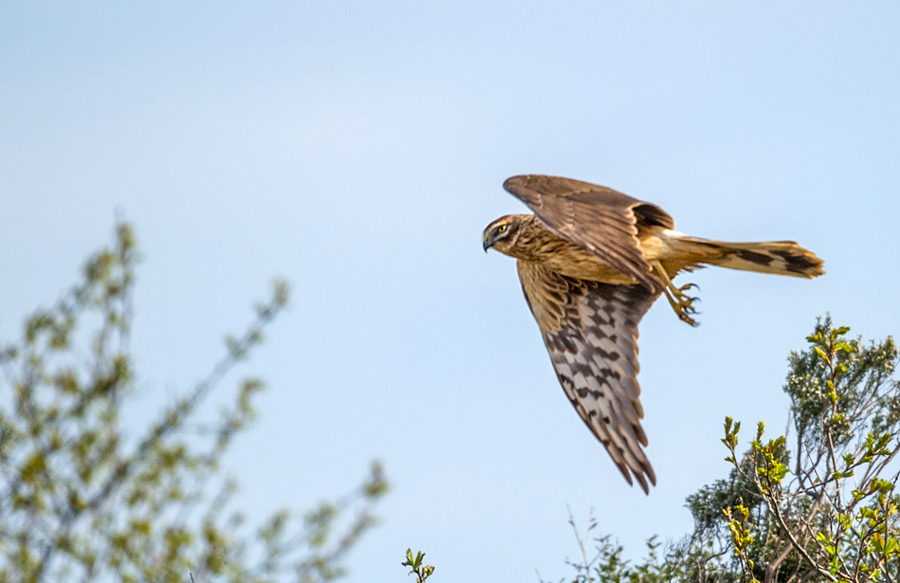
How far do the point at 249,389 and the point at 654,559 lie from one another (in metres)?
3.28

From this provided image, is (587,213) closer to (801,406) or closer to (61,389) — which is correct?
(61,389)

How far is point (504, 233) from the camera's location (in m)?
6.46

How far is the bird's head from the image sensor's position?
6431mm

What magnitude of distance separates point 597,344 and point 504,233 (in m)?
0.90

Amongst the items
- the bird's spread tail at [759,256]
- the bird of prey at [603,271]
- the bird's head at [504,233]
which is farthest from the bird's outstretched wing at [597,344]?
the bird's spread tail at [759,256]

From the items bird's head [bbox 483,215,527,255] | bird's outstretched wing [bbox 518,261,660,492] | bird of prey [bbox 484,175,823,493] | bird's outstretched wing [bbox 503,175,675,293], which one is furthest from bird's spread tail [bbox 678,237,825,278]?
bird's head [bbox 483,215,527,255]

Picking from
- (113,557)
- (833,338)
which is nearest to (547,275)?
(833,338)

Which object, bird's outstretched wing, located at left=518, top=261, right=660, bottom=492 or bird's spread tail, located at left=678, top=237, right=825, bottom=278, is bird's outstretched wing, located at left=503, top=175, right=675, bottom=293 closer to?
bird's spread tail, located at left=678, top=237, right=825, bottom=278

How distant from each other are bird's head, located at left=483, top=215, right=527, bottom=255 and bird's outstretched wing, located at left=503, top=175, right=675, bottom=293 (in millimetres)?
526

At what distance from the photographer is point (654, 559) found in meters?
7.63

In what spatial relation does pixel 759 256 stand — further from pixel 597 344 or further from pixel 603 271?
pixel 597 344

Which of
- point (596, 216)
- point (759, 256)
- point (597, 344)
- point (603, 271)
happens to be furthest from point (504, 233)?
point (759, 256)

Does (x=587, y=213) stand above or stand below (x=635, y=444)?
above

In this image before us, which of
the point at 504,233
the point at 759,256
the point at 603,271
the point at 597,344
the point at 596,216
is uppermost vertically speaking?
the point at 504,233
